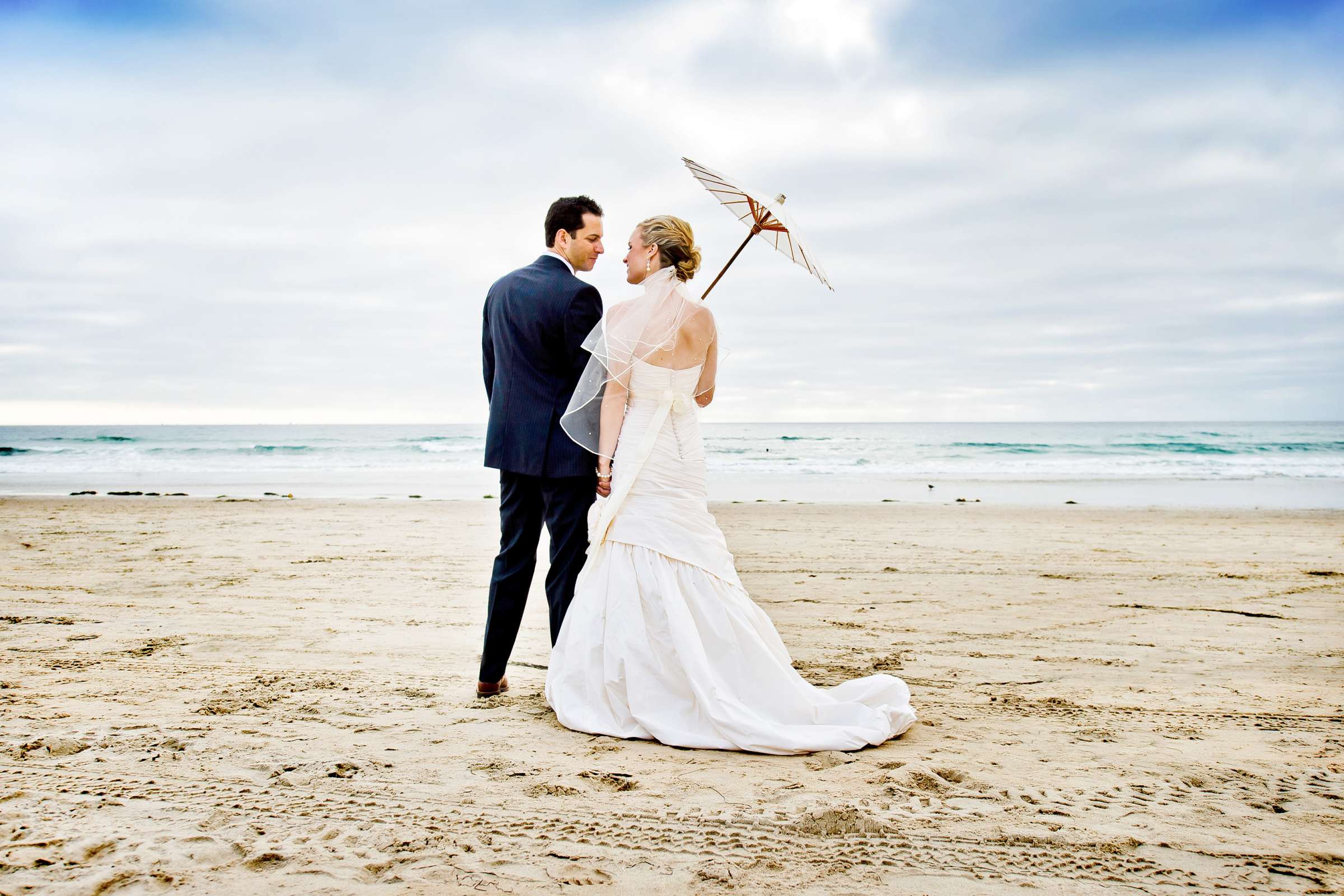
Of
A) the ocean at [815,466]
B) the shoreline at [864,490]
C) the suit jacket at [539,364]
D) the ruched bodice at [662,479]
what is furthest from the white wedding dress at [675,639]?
the ocean at [815,466]

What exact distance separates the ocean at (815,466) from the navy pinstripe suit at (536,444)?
10977mm

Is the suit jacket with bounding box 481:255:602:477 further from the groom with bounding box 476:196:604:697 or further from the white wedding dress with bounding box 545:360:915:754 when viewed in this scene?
the white wedding dress with bounding box 545:360:915:754

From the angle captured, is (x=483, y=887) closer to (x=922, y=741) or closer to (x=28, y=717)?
(x=922, y=741)

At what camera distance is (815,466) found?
80.3 ft

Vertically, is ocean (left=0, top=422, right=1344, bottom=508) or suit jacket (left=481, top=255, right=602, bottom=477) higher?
suit jacket (left=481, top=255, right=602, bottom=477)

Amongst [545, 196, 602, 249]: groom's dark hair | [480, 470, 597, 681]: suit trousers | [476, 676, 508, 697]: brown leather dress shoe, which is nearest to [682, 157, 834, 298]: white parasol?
[545, 196, 602, 249]: groom's dark hair

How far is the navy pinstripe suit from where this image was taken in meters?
3.45

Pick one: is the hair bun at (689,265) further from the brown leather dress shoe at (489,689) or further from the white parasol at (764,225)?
the brown leather dress shoe at (489,689)

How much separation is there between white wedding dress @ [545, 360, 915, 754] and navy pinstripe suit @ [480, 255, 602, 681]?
0.19 metres

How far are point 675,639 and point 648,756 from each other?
440mm

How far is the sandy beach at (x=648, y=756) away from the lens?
206 cm

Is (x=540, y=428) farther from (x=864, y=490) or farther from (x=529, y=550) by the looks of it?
(x=864, y=490)

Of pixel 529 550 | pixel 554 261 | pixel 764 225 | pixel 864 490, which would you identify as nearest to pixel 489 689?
pixel 529 550

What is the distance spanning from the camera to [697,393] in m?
3.55
